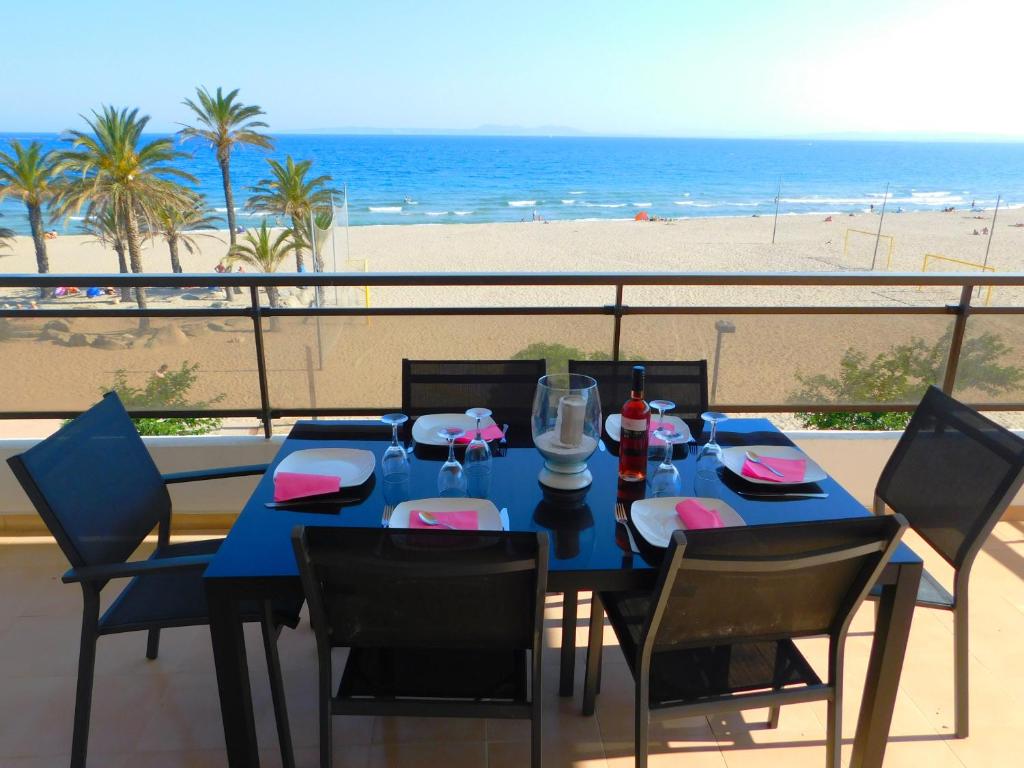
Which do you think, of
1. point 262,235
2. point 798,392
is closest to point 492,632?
point 798,392

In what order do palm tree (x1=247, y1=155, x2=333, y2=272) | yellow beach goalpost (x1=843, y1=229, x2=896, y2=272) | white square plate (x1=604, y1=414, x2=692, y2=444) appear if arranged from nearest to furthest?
1. white square plate (x1=604, y1=414, x2=692, y2=444)
2. palm tree (x1=247, y1=155, x2=333, y2=272)
3. yellow beach goalpost (x1=843, y1=229, x2=896, y2=272)

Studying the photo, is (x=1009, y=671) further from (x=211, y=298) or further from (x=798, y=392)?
(x=211, y=298)

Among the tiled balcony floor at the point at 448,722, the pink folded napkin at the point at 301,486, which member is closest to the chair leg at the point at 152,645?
the tiled balcony floor at the point at 448,722

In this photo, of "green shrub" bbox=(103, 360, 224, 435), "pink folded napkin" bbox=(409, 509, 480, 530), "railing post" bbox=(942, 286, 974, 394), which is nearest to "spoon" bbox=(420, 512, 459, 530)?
"pink folded napkin" bbox=(409, 509, 480, 530)

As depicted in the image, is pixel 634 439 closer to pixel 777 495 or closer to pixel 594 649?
pixel 777 495

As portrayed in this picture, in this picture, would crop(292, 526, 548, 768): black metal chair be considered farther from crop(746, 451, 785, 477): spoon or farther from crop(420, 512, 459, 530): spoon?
crop(746, 451, 785, 477): spoon

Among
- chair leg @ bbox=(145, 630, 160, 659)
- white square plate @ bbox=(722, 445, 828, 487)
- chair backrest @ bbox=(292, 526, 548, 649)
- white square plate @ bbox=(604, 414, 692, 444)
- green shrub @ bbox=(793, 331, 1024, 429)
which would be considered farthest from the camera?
green shrub @ bbox=(793, 331, 1024, 429)

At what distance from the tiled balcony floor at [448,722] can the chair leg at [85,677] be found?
149 mm

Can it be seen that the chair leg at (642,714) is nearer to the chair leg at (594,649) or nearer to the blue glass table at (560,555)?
the blue glass table at (560,555)

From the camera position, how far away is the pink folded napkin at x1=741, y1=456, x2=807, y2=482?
192cm

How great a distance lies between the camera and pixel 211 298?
20797 millimetres

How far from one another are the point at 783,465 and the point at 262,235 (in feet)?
46.5

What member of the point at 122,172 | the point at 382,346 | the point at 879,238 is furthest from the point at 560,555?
the point at 879,238

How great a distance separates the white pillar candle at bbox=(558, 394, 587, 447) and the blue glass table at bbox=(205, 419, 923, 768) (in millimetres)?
145
